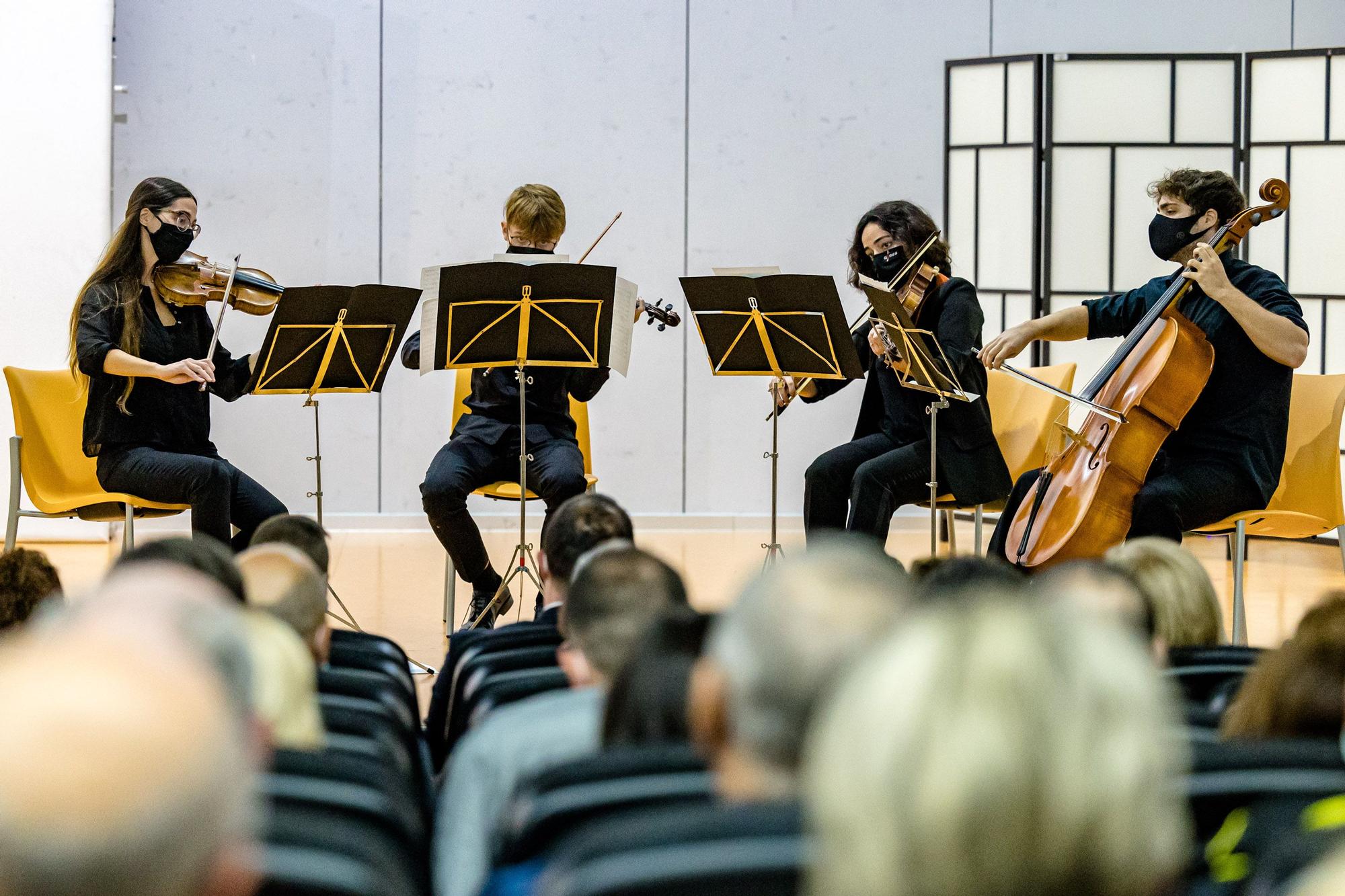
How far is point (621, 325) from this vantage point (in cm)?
396

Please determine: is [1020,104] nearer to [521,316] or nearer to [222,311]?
[521,316]

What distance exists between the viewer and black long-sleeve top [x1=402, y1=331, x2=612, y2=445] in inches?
173

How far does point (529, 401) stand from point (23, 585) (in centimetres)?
246

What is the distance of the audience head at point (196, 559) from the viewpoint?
1777mm

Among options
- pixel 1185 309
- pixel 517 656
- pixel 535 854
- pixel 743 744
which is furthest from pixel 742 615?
pixel 1185 309

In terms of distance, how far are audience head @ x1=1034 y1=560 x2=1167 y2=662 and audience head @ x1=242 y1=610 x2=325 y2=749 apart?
0.86 m

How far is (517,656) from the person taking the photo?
2.02 metres

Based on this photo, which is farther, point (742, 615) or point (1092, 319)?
point (1092, 319)

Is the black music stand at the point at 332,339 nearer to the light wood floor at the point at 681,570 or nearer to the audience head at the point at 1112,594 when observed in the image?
the light wood floor at the point at 681,570

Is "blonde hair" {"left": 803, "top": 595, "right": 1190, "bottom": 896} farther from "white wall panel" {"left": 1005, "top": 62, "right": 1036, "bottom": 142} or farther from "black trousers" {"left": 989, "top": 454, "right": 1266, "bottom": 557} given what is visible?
"white wall panel" {"left": 1005, "top": 62, "right": 1036, "bottom": 142}

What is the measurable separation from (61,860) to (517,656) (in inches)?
52.9

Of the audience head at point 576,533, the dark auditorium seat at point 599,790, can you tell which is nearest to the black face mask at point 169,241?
the audience head at point 576,533

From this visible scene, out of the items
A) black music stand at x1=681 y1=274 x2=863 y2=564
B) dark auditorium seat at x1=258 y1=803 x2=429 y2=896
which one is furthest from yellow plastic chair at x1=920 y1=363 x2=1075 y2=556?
dark auditorium seat at x1=258 y1=803 x2=429 y2=896

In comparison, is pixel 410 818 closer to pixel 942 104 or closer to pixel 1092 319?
pixel 1092 319
